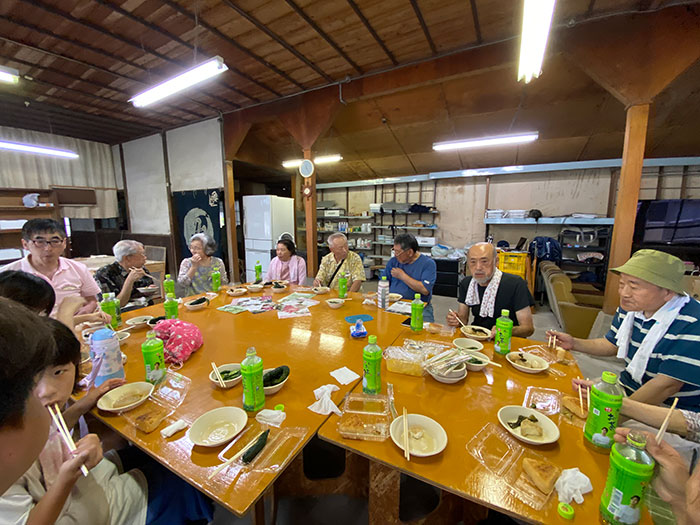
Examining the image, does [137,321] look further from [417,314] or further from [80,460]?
[417,314]

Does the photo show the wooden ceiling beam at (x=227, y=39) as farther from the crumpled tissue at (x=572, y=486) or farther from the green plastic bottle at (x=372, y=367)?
the crumpled tissue at (x=572, y=486)

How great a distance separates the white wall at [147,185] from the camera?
6.75m

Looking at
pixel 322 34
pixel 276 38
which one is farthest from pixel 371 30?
pixel 276 38

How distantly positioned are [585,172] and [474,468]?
7.43 m

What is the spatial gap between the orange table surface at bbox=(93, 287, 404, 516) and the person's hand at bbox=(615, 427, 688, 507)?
104 cm

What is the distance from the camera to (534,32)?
85.7 inches

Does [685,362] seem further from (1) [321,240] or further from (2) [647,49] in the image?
(1) [321,240]

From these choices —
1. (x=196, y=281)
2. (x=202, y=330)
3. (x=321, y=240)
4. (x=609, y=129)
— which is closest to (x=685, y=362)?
(x=202, y=330)

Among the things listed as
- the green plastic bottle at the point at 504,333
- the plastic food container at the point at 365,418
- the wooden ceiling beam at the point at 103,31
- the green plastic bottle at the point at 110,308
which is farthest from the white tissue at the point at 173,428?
the wooden ceiling beam at the point at 103,31

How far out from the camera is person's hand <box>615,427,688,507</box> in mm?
730

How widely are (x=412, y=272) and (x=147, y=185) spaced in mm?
7367

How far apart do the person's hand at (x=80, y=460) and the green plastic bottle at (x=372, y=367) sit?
99 cm

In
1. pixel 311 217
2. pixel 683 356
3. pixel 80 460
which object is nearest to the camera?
pixel 80 460

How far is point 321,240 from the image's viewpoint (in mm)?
8938
